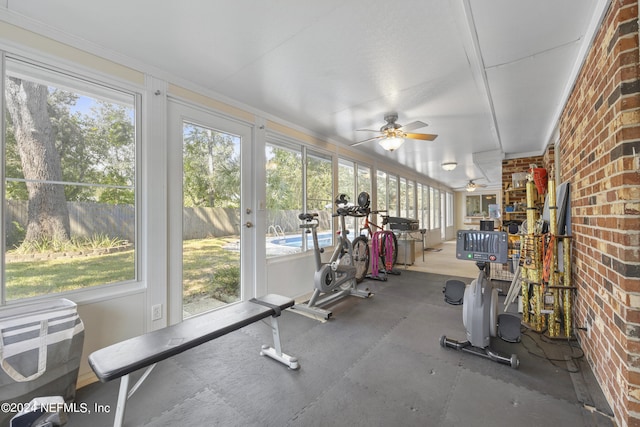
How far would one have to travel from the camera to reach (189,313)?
9.13ft

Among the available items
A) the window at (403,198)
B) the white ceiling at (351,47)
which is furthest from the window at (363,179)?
the white ceiling at (351,47)

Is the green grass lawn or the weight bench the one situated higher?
the green grass lawn

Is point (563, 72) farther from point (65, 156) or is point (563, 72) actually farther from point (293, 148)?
point (65, 156)

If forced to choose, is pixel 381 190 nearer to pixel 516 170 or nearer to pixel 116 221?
pixel 516 170

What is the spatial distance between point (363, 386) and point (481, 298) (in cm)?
124

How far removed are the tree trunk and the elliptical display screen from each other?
10.5ft

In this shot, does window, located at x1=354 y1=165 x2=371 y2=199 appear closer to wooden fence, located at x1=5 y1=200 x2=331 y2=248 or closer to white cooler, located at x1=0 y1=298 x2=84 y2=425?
wooden fence, located at x1=5 y1=200 x2=331 y2=248

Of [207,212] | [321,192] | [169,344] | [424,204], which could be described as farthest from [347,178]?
[424,204]

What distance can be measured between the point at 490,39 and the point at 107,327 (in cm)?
370

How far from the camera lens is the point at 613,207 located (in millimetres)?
1567

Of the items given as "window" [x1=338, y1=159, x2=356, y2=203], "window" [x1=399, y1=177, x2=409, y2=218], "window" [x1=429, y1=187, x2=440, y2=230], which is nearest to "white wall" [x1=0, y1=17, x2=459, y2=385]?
"window" [x1=338, y1=159, x2=356, y2=203]

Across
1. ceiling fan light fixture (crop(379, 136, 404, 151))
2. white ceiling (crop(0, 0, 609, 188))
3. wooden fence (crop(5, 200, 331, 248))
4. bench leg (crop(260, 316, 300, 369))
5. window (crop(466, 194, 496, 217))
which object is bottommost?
bench leg (crop(260, 316, 300, 369))

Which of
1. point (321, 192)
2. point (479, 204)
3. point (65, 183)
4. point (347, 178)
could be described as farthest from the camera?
point (479, 204)

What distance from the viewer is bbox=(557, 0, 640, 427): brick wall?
1.40 metres
